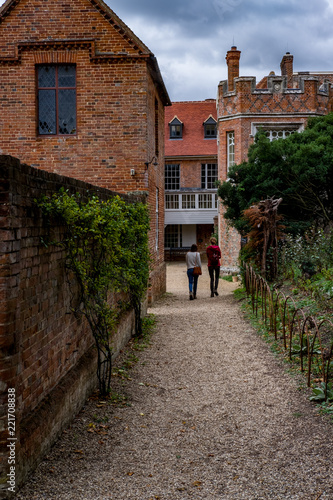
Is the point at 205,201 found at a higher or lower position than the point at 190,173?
lower

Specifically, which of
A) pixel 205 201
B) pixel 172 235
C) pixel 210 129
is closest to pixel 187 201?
pixel 205 201

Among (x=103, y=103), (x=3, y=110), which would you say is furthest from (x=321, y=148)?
(x=3, y=110)

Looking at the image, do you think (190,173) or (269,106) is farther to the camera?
(190,173)

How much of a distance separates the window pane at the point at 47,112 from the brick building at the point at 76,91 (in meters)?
0.03

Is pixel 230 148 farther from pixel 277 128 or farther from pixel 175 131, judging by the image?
pixel 175 131

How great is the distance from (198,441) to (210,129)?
29.2 metres

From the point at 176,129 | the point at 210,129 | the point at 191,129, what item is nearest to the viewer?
the point at 210,129

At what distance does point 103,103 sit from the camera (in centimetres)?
1273

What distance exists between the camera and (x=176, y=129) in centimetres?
3244

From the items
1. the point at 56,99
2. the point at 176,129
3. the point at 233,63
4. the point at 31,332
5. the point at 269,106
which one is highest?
the point at 233,63

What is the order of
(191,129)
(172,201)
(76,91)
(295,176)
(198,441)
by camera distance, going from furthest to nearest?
(191,129)
(172,201)
(295,176)
(76,91)
(198,441)

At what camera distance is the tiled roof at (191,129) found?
3131cm

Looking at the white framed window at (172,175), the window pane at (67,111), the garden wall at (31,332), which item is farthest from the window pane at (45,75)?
the white framed window at (172,175)

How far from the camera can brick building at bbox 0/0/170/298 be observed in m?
12.5
